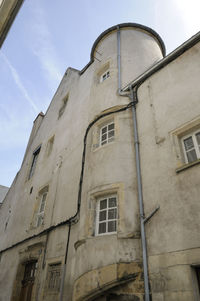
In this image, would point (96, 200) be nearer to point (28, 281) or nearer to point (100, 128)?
point (100, 128)

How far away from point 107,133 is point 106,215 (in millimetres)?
3111

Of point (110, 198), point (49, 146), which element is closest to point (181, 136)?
point (110, 198)

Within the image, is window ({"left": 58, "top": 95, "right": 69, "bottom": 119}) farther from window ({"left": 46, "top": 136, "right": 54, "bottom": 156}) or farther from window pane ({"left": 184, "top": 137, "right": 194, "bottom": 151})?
window pane ({"left": 184, "top": 137, "right": 194, "bottom": 151})

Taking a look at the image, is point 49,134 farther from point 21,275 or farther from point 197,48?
point 197,48

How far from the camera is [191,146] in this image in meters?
5.92

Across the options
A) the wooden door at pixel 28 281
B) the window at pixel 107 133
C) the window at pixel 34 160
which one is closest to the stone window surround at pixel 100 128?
the window at pixel 107 133

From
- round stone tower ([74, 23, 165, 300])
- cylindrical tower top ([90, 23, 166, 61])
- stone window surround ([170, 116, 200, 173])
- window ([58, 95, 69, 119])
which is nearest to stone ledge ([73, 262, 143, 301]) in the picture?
round stone tower ([74, 23, 165, 300])

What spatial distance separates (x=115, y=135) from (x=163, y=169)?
230cm

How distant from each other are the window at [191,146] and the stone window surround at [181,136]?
9cm

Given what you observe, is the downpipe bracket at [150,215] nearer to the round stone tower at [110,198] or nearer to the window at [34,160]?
the round stone tower at [110,198]

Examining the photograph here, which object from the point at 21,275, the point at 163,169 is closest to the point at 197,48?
the point at 163,169

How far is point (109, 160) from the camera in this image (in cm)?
704

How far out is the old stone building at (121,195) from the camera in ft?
16.3

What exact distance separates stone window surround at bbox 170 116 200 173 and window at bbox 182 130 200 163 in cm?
9
